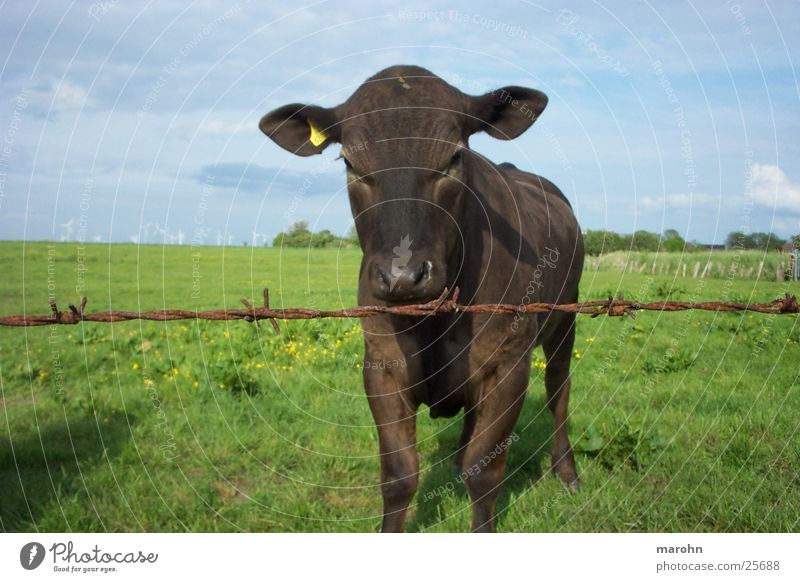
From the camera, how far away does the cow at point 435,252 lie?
3.48m

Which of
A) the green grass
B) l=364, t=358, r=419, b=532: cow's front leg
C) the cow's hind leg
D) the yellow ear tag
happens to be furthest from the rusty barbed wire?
the green grass

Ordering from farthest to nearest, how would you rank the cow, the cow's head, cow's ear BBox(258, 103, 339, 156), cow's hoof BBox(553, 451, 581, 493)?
cow's hoof BBox(553, 451, 581, 493) < cow's ear BBox(258, 103, 339, 156) < the cow < the cow's head

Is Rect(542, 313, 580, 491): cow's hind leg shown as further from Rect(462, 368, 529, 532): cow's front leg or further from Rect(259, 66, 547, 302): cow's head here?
Rect(259, 66, 547, 302): cow's head

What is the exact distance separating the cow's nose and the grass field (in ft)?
6.94

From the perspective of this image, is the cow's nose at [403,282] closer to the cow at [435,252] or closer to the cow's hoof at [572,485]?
the cow at [435,252]

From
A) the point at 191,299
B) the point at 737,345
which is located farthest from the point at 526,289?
the point at 191,299

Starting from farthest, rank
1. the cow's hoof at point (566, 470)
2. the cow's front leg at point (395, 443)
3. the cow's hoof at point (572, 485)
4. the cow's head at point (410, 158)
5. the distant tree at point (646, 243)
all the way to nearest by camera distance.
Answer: the distant tree at point (646, 243) < the cow's hoof at point (566, 470) < the cow's hoof at point (572, 485) < the cow's front leg at point (395, 443) < the cow's head at point (410, 158)

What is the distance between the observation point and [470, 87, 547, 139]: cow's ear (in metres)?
4.30

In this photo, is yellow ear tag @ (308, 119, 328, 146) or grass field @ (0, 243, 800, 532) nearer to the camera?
yellow ear tag @ (308, 119, 328, 146)

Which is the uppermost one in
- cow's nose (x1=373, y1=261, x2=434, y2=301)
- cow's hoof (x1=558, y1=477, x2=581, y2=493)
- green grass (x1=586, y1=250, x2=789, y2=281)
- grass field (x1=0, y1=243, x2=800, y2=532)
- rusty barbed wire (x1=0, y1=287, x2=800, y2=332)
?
green grass (x1=586, y1=250, x2=789, y2=281)

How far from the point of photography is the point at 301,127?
4609 mm

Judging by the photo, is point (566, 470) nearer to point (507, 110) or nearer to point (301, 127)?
point (507, 110)

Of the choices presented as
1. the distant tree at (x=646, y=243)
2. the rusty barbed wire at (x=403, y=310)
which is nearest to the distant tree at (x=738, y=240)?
the rusty barbed wire at (x=403, y=310)
